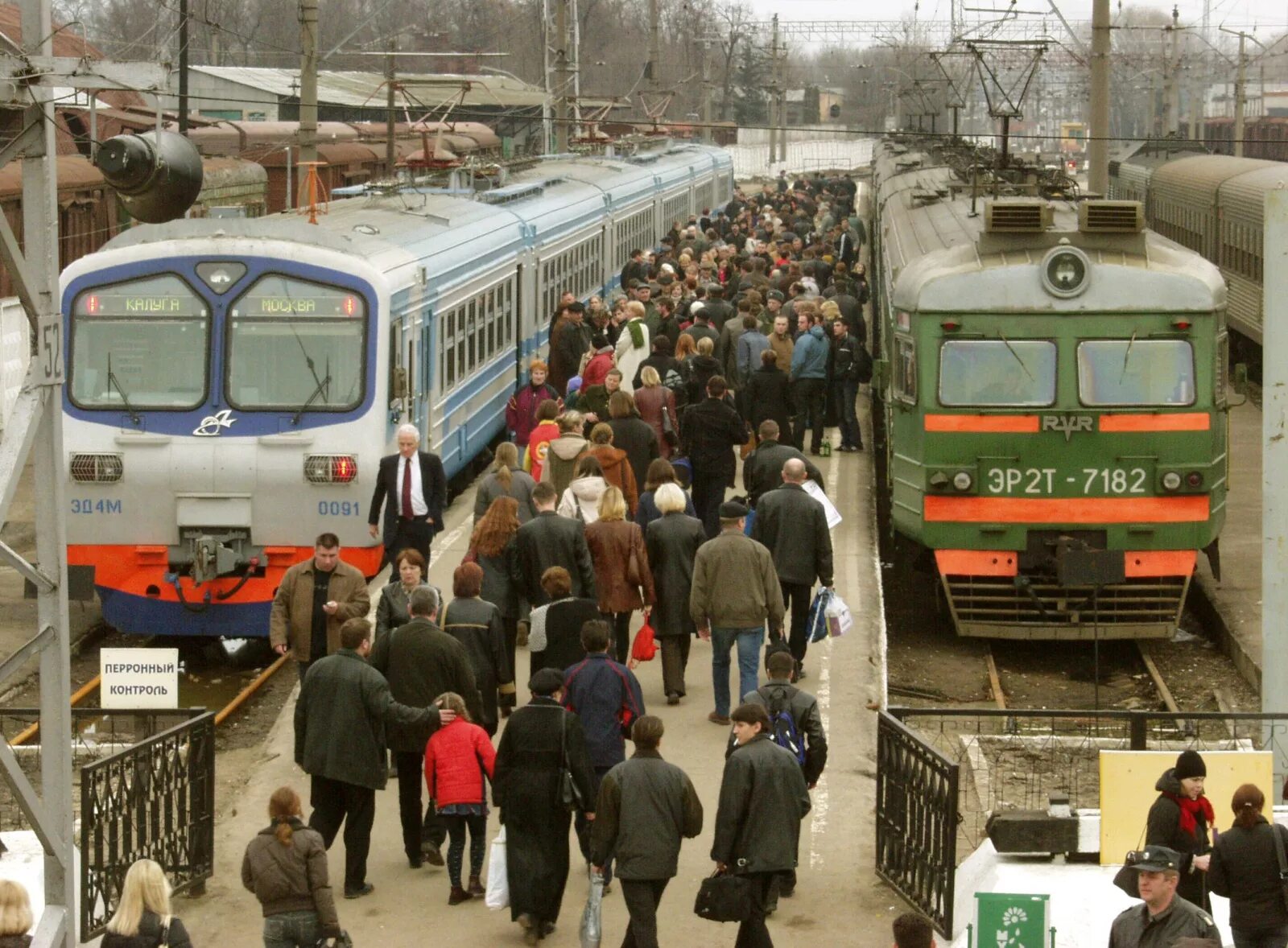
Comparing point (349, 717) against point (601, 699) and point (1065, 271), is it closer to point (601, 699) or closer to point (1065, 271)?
point (601, 699)

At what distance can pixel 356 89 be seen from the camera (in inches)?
2277

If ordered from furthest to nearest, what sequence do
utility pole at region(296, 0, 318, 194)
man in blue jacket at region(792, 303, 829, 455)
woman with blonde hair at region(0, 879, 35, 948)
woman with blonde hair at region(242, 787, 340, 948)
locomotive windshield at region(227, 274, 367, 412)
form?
utility pole at region(296, 0, 318, 194) < man in blue jacket at region(792, 303, 829, 455) < locomotive windshield at region(227, 274, 367, 412) < woman with blonde hair at region(242, 787, 340, 948) < woman with blonde hair at region(0, 879, 35, 948)

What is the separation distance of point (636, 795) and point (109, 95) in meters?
28.5

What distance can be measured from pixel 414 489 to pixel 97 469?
7.33 ft

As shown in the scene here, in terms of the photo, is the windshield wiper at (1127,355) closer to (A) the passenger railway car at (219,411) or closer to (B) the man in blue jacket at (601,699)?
(A) the passenger railway car at (219,411)

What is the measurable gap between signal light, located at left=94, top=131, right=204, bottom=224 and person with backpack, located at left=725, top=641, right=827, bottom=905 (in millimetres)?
3142

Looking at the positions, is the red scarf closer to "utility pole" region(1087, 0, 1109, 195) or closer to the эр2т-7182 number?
the эр2т-7182 number

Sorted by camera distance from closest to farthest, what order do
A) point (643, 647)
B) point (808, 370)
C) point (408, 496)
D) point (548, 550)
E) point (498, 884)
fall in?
point (498, 884), point (548, 550), point (643, 647), point (408, 496), point (808, 370)

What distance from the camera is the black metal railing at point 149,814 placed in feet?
28.9

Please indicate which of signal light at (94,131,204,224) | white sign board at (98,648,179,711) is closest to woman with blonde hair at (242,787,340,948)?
white sign board at (98,648,179,711)

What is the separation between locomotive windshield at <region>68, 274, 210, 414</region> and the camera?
14070 millimetres

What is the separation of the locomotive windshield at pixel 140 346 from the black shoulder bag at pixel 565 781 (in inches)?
240

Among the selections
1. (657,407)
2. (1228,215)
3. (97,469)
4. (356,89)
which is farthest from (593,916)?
(356,89)

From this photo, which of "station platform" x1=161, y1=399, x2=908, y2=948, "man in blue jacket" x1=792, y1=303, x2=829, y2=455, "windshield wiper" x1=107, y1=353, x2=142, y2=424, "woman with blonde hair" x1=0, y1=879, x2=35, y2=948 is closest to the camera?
"woman with blonde hair" x1=0, y1=879, x2=35, y2=948
